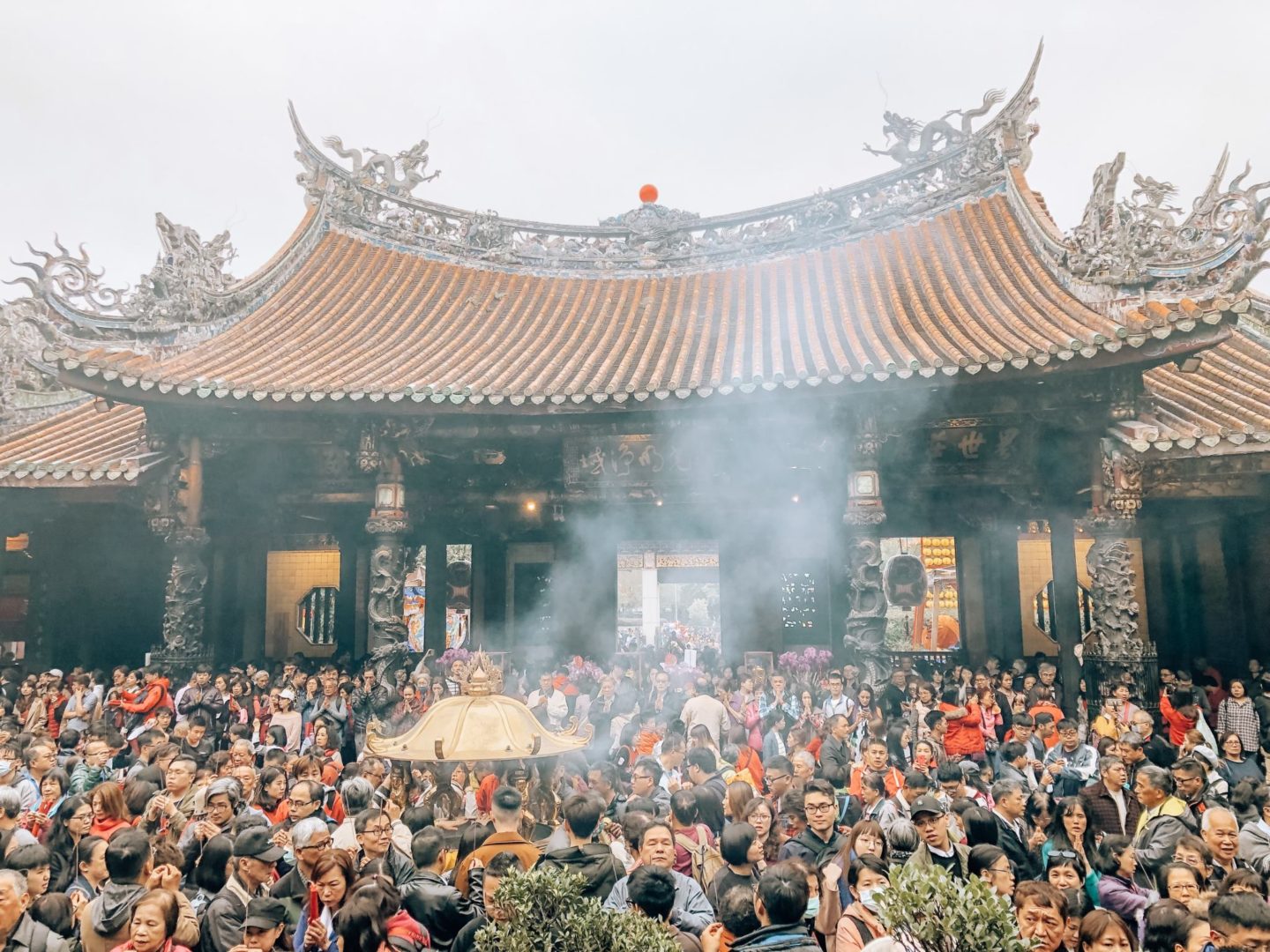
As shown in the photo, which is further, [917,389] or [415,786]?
[917,389]

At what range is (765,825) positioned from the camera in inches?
190

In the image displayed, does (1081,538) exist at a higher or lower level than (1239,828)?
higher

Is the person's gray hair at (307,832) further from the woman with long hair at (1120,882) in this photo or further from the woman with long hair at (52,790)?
the woman with long hair at (1120,882)

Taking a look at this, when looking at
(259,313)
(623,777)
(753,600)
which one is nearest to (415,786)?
(623,777)

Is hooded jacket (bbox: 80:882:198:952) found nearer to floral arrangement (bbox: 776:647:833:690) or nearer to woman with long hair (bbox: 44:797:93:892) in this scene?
woman with long hair (bbox: 44:797:93:892)

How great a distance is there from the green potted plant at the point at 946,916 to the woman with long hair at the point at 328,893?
2337mm

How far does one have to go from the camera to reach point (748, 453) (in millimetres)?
10227

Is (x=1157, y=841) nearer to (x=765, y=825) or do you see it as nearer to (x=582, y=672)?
(x=765, y=825)

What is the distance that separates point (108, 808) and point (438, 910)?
2.16m

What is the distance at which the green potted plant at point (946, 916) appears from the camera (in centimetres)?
247

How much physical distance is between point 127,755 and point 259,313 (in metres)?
6.18

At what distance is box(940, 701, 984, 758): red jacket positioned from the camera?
7562mm

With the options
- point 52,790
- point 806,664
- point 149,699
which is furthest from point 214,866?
point 806,664

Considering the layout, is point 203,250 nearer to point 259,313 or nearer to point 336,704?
point 259,313
